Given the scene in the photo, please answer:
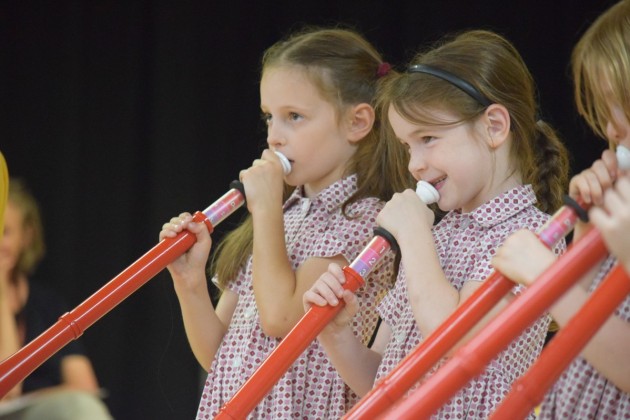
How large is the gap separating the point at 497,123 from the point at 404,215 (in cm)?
21

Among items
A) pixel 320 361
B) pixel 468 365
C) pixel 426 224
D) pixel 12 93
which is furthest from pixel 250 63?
pixel 468 365

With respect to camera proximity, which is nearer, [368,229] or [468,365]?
[468,365]

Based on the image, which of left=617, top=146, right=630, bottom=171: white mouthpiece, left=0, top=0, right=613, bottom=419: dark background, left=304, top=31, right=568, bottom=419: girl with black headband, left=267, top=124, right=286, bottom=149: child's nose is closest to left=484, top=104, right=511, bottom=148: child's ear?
left=304, top=31, right=568, bottom=419: girl with black headband

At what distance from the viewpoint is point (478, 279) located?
163 cm

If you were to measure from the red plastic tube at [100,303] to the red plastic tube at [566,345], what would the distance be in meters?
0.80

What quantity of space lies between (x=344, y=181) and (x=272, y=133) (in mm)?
158

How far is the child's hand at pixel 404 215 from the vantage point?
1.66 m

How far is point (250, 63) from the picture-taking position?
3.15 m

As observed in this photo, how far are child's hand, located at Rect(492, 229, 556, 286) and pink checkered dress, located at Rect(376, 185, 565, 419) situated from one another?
0.27m

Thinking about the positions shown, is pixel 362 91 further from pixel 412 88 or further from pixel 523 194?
pixel 523 194

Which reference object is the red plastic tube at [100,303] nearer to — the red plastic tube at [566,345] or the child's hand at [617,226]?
the red plastic tube at [566,345]

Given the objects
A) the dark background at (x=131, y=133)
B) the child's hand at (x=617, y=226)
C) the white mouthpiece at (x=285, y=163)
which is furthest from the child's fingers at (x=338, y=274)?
the dark background at (x=131, y=133)

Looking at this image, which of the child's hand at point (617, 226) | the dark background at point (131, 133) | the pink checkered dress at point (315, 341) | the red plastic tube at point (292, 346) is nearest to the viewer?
the child's hand at point (617, 226)

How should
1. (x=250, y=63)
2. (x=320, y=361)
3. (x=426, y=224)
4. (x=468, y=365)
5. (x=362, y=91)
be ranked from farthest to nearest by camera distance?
(x=250, y=63) → (x=362, y=91) → (x=320, y=361) → (x=426, y=224) → (x=468, y=365)
